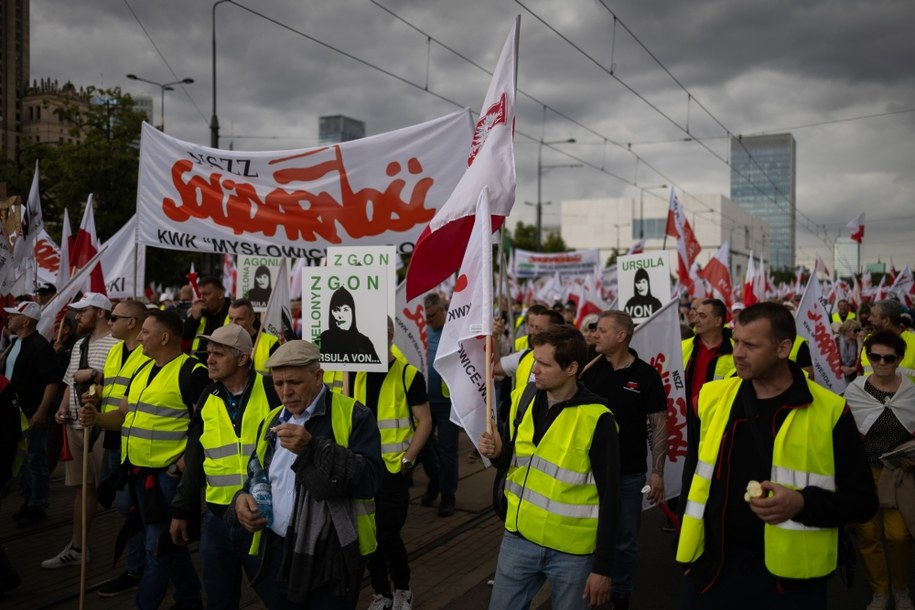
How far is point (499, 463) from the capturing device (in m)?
3.54

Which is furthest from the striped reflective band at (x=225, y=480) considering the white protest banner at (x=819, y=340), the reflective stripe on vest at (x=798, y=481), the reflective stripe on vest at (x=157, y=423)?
the white protest banner at (x=819, y=340)

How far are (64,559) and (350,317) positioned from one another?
308 cm

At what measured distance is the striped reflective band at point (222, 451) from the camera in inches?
148

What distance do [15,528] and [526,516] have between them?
5.37 m

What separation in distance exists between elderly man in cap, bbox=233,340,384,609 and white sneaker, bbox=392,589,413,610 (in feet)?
5.13

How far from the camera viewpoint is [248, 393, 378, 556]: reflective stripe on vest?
3297 millimetres

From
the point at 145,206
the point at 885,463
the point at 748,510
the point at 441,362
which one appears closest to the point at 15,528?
the point at 145,206

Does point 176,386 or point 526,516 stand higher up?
point 176,386

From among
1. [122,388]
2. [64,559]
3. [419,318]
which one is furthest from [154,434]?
[419,318]

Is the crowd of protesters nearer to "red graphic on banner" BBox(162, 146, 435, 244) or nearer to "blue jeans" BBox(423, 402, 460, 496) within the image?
"red graphic on banner" BBox(162, 146, 435, 244)

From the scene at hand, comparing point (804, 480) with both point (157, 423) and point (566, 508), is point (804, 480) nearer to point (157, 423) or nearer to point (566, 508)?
point (566, 508)

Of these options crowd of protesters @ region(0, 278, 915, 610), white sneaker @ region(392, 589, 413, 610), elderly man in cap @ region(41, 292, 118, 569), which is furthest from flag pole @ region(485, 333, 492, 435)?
elderly man in cap @ region(41, 292, 118, 569)

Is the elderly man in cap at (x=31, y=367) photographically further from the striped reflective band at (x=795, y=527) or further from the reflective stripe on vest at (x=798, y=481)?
the striped reflective band at (x=795, y=527)

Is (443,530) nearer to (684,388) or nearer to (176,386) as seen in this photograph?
(684,388)
